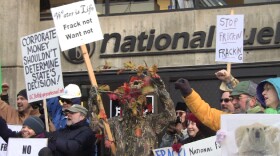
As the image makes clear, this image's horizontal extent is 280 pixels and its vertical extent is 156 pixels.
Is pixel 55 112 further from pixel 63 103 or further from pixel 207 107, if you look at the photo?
pixel 207 107

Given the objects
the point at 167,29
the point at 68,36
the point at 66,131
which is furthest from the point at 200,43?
the point at 66,131

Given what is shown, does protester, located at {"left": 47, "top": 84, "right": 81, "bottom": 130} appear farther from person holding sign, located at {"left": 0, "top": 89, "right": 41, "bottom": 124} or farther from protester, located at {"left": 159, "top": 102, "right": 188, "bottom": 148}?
protester, located at {"left": 159, "top": 102, "right": 188, "bottom": 148}

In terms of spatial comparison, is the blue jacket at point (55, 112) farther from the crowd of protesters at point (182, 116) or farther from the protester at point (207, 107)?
the protester at point (207, 107)

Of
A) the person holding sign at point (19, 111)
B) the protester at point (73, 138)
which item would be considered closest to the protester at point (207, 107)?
the protester at point (73, 138)

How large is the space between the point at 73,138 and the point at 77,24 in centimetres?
170

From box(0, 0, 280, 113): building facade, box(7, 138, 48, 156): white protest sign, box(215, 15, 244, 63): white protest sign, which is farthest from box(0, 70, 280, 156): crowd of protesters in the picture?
box(0, 0, 280, 113): building facade

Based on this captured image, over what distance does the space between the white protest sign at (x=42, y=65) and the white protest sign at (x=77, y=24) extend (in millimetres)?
132

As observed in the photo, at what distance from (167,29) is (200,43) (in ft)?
2.36

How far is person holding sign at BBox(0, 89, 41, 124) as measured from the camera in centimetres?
804

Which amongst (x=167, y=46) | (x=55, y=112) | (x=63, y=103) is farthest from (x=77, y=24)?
(x=167, y=46)

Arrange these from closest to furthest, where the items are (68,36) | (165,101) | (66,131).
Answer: (165,101) < (66,131) < (68,36)

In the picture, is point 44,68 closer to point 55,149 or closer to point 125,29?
point 55,149

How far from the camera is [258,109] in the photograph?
16.7ft

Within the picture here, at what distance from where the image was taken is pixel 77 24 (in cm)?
772
